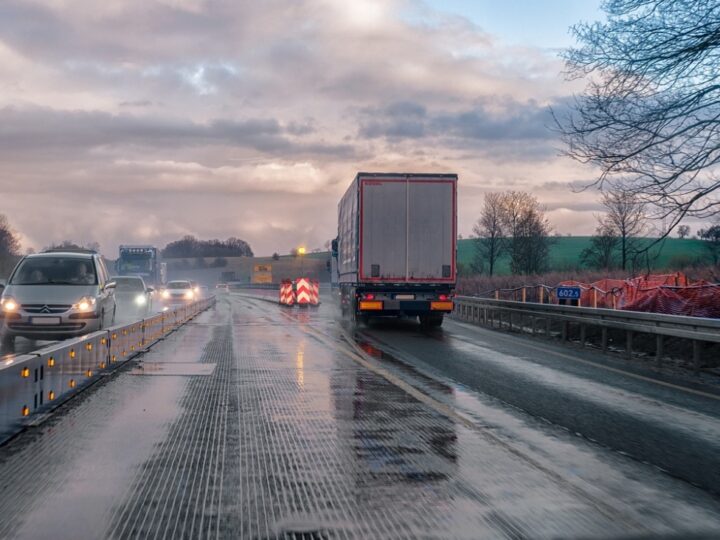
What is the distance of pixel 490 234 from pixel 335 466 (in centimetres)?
7296

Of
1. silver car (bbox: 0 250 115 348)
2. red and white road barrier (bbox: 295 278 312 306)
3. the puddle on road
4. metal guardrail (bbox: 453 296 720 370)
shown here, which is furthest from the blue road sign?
red and white road barrier (bbox: 295 278 312 306)

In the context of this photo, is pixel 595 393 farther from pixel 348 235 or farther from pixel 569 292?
pixel 348 235

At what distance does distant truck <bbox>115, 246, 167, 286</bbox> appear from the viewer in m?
55.0

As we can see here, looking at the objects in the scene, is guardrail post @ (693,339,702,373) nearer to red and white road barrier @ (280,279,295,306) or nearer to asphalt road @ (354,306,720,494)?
asphalt road @ (354,306,720,494)

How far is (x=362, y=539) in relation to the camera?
4.48m

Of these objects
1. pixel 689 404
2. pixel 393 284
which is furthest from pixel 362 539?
pixel 393 284

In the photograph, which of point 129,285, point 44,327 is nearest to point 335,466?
point 44,327

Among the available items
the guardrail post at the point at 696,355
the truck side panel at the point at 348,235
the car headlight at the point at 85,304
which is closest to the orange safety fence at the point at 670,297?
the guardrail post at the point at 696,355

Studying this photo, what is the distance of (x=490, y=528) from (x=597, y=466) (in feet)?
6.27

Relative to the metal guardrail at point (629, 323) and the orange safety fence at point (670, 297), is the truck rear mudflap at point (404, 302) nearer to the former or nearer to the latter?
the metal guardrail at point (629, 323)

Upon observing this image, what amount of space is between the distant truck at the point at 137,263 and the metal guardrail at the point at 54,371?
40.8 metres

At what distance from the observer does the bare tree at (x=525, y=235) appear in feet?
227

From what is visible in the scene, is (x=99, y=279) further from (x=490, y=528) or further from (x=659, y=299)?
(x=490, y=528)

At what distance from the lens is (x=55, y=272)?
17.8 meters
